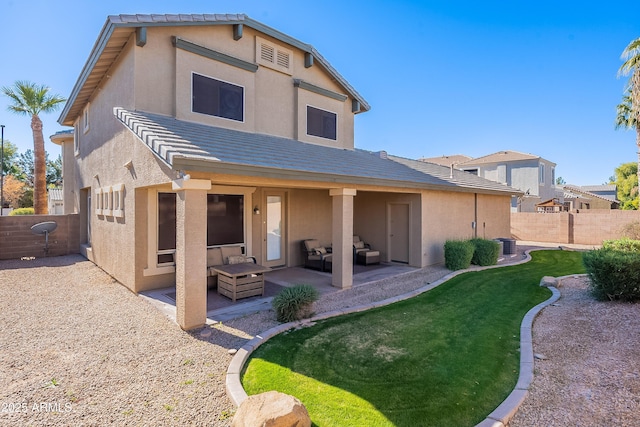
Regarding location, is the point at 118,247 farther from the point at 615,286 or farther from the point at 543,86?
the point at 543,86

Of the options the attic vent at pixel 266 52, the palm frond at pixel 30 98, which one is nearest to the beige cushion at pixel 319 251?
the attic vent at pixel 266 52

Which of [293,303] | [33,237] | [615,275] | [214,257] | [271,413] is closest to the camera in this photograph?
[271,413]

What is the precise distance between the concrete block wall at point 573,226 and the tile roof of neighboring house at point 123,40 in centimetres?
1654

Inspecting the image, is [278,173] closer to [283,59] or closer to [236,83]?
[236,83]

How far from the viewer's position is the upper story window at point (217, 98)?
966cm

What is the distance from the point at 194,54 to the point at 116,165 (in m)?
4.05

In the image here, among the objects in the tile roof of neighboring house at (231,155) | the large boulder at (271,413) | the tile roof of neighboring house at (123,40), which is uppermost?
the tile roof of neighboring house at (123,40)

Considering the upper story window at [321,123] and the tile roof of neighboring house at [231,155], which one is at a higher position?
the upper story window at [321,123]

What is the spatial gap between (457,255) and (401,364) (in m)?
8.21

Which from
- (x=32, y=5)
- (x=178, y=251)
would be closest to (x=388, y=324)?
(x=178, y=251)

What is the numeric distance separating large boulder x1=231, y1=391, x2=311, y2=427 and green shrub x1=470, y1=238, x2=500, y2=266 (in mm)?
11613

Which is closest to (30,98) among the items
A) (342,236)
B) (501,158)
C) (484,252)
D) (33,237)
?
(33,237)

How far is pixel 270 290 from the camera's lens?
9.16 m

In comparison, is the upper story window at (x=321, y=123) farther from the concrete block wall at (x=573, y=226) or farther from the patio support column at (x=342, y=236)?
the concrete block wall at (x=573, y=226)
